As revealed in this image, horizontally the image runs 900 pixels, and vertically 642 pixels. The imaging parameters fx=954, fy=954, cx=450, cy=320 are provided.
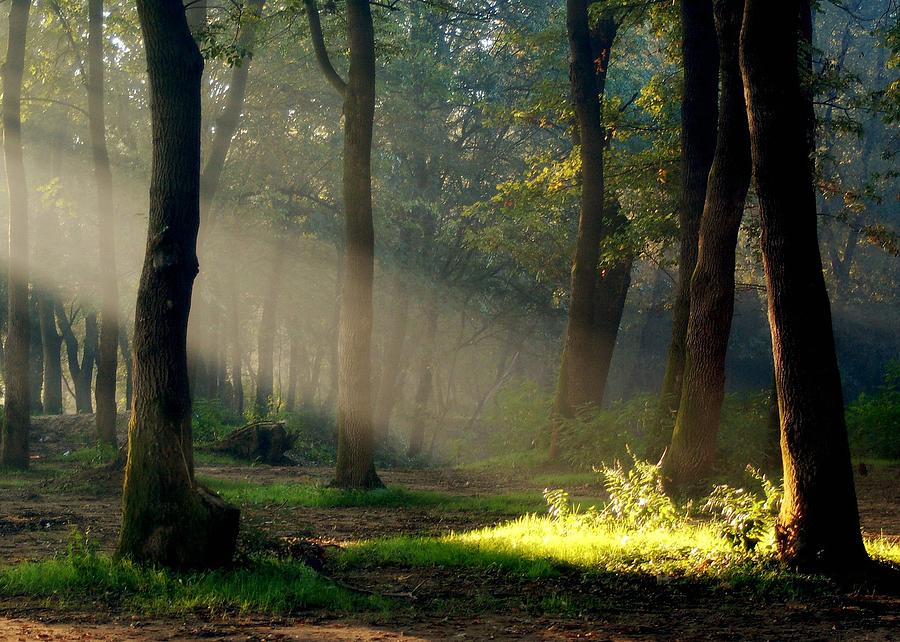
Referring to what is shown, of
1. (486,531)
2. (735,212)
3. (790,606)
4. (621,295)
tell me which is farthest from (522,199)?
(790,606)

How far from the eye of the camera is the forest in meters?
7.73

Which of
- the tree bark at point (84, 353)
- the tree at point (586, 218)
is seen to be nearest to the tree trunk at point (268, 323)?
the tree bark at point (84, 353)

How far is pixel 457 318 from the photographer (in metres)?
46.2

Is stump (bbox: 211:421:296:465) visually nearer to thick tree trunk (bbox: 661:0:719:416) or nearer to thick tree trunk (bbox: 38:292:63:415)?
thick tree trunk (bbox: 661:0:719:416)

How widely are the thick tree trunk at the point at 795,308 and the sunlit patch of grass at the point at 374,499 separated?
6.64 metres

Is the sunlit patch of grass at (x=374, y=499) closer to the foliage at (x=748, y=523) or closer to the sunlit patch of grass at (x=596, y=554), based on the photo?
the sunlit patch of grass at (x=596, y=554)

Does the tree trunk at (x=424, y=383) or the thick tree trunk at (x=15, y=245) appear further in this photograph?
the tree trunk at (x=424, y=383)

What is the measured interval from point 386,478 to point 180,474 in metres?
13.3

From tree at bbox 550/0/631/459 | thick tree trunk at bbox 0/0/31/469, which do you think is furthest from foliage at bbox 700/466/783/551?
thick tree trunk at bbox 0/0/31/469

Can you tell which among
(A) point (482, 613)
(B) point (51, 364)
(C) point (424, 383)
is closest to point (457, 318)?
(C) point (424, 383)

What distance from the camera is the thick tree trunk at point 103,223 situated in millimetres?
20219

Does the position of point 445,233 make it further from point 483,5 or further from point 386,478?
point 386,478

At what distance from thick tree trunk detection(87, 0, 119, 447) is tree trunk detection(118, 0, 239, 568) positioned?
12.4 metres

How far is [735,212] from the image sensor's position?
12125mm
